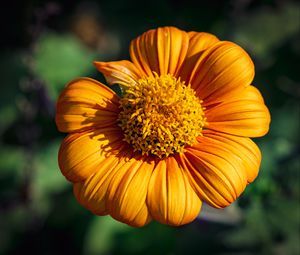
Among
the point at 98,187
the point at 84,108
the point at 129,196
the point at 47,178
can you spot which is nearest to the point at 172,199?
the point at 129,196

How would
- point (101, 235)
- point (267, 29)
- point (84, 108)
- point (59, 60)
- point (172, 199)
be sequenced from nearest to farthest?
point (172, 199) → point (84, 108) → point (101, 235) → point (59, 60) → point (267, 29)

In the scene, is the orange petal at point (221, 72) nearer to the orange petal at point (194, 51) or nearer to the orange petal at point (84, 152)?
the orange petal at point (194, 51)

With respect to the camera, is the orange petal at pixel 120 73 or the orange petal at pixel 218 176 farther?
the orange petal at pixel 120 73

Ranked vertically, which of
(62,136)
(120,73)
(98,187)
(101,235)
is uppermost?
(120,73)

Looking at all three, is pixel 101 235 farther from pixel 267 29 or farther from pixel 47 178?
pixel 267 29

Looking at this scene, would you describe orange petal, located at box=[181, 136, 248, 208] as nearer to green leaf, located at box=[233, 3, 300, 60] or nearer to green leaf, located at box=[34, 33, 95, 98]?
green leaf, located at box=[34, 33, 95, 98]

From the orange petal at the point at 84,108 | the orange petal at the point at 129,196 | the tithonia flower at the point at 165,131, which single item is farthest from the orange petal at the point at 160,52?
the orange petal at the point at 129,196

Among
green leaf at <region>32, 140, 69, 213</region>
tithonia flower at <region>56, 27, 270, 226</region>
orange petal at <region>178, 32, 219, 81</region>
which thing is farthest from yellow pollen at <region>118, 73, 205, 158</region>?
green leaf at <region>32, 140, 69, 213</region>
